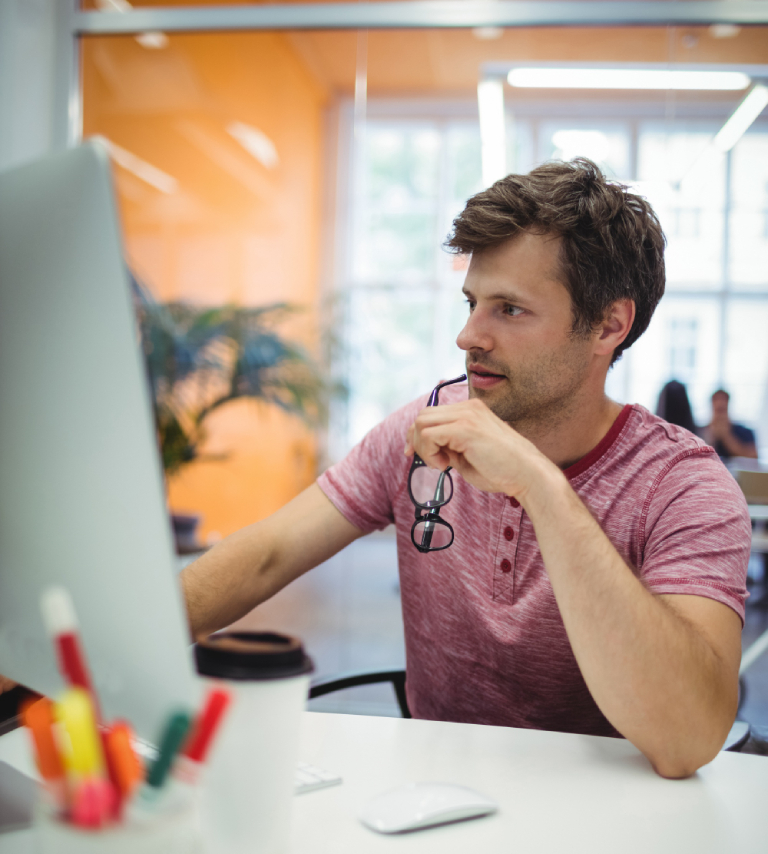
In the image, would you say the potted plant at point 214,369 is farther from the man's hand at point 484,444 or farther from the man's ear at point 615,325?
the man's hand at point 484,444

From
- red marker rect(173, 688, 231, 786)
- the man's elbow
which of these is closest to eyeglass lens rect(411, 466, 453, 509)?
the man's elbow

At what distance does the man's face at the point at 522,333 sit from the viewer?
3.93ft

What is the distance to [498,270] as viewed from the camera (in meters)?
1.20

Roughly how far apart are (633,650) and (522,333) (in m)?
0.53

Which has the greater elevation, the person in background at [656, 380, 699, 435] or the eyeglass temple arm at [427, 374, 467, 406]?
the eyeglass temple arm at [427, 374, 467, 406]

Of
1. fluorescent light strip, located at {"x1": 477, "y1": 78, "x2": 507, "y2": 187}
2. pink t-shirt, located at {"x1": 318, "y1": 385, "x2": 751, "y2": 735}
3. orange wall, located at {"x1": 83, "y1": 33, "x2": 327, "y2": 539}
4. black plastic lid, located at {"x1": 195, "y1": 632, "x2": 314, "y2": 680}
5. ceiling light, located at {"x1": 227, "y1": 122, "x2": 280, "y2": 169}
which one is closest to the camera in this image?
black plastic lid, located at {"x1": 195, "y1": 632, "x2": 314, "y2": 680}

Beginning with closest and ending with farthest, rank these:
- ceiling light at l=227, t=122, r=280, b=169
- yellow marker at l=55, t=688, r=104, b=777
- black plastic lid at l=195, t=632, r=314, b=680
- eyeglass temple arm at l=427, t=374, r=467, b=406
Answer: yellow marker at l=55, t=688, r=104, b=777 < black plastic lid at l=195, t=632, r=314, b=680 < eyeglass temple arm at l=427, t=374, r=467, b=406 < ceiling light at l=227, t=122, r=280, b=169

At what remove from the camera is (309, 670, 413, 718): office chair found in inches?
47.9

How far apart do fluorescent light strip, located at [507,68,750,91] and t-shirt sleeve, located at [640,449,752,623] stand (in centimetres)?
220

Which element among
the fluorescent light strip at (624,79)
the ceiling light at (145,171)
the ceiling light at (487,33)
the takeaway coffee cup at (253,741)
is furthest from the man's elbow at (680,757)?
the ceiling light at (145,171)

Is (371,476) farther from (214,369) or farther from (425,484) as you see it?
(214,369)

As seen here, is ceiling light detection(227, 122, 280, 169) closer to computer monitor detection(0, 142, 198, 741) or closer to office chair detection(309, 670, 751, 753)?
office chair detection(309, 670, 751, 753)

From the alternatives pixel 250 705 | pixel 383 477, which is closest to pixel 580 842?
pixel 250 705

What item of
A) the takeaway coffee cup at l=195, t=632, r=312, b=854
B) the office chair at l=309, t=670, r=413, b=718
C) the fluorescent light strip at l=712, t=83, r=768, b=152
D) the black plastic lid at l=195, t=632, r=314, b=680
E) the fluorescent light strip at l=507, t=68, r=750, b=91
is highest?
the fluorescent light strip at l=507, t=68, r=750, b=91
